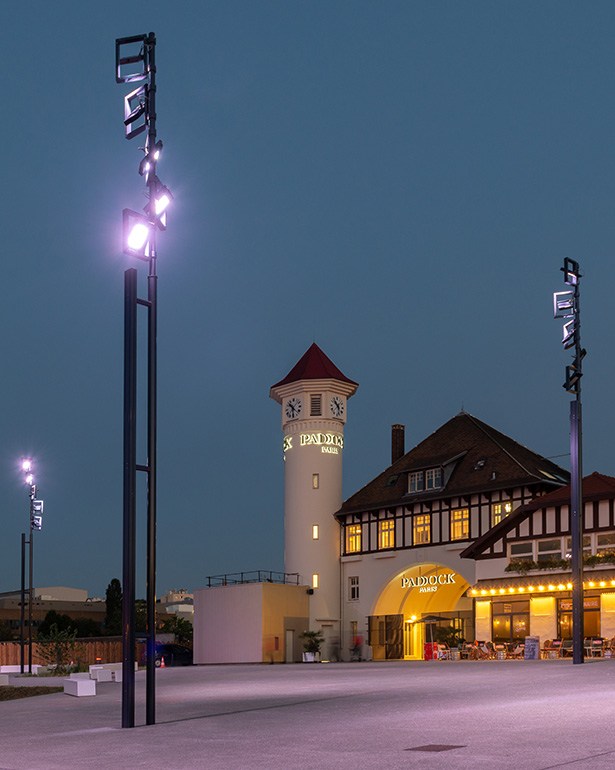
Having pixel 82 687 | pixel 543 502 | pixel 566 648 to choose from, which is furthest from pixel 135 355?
pixel 543 502

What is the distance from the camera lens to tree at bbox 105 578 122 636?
82.7 meters

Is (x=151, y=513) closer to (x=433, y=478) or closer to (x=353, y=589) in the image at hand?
(x=433, y=478)

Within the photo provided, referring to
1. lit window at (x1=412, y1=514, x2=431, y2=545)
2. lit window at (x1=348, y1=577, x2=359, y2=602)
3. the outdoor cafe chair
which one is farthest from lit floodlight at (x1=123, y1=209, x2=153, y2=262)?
lit window at (x1=348, y1=577, x2=359, y2=602)

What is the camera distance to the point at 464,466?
49125mm

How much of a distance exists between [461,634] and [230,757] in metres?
42.0

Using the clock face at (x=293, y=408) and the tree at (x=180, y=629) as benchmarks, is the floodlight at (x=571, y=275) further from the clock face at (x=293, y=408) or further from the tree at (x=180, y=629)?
the tree at (x=180, y=629)

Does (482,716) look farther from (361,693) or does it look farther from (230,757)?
(361,693)

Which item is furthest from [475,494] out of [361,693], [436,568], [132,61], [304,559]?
[132,61]

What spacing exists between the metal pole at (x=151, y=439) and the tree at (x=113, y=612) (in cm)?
7064

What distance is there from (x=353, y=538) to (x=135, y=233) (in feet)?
139

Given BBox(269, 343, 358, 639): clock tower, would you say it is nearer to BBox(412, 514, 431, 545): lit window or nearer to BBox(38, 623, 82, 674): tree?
BBox(412, 514, 431, 545): lit window

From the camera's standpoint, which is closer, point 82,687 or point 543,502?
point 82,687

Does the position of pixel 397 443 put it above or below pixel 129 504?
above

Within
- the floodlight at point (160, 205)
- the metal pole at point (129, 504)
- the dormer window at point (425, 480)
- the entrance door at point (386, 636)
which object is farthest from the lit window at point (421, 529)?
the metal pole at point (129, 504)
